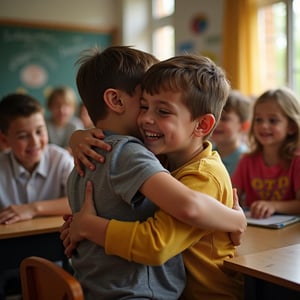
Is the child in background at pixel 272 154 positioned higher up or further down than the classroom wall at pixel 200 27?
further down

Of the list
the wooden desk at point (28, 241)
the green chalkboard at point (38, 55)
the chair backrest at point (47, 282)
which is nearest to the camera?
the chair backrest at point (47, 282)

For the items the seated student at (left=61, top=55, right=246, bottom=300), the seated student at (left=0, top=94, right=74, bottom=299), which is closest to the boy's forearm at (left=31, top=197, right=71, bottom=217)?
the seated student at (left=0, top=94, right=74, bottom=299)

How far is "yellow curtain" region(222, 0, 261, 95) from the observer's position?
18.4 feet

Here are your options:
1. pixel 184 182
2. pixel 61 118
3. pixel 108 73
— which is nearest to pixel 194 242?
pixel 184 182

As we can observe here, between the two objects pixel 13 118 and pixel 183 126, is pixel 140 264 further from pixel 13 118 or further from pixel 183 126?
pixel 13 118

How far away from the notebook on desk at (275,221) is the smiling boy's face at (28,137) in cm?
117

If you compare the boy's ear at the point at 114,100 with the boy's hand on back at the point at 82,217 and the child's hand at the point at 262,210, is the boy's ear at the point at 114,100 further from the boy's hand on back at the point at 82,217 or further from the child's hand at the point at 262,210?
→ the child's hand at the point at 262,210

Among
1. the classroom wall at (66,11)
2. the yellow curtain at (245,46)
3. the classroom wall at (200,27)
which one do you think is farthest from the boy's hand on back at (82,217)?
the classroom wall at (66,11)

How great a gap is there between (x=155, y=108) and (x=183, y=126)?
10cm

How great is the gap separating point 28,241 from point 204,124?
1016 mm

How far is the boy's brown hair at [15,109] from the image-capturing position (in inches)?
106

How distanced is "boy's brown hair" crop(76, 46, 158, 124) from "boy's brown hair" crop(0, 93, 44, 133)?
1.27 meters

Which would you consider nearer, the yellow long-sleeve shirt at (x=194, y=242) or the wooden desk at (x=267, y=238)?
the yellow long-sleeve shirt at (x=194, y=242)

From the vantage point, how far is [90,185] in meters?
1.39
